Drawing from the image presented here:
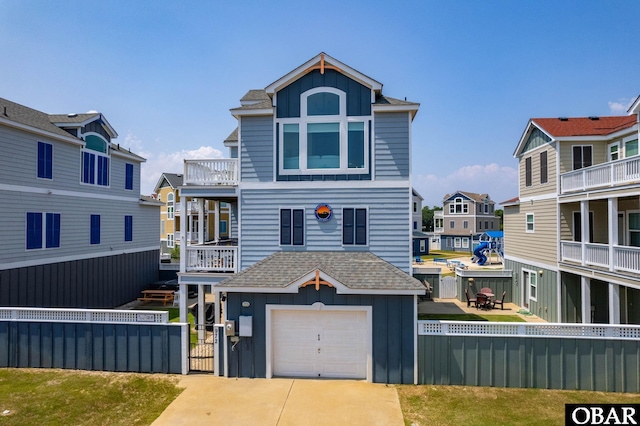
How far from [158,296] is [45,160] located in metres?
9.05

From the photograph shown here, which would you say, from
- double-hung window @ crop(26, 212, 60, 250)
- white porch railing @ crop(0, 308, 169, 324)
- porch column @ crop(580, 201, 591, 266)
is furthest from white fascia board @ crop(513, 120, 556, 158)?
double-hung window @ crop(26, 212, 60, 250)

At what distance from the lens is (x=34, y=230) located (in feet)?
47.9

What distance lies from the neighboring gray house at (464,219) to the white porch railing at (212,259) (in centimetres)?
4743

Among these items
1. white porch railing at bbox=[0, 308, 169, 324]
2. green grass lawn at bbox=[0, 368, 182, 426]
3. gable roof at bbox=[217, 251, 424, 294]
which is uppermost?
gable roof at bbox=[217, 251, 424, 294]

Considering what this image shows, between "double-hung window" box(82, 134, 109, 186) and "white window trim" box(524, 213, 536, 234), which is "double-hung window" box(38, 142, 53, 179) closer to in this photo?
"double-hung window" box(82, 134, 109, 186)

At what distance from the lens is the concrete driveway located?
7.82 m

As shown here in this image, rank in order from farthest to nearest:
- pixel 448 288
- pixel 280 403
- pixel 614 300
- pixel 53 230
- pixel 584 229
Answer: pixel 448 288
pixel 53 230
pixel 584 229
pixel 614 300
pixel 280 403

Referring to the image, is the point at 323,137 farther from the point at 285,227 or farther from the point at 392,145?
the point at 285,227

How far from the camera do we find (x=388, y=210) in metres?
12.5

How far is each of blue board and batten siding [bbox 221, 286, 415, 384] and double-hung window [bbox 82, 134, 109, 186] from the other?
474 inches

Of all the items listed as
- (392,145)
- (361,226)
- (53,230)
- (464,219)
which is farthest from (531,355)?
(464,219)

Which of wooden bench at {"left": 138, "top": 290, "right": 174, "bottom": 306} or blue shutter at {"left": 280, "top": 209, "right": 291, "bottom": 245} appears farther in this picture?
wooden bench at {"left": 138, "top": 290, "right": 174, "bottom": 306}

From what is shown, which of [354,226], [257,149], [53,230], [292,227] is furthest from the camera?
[53,230]

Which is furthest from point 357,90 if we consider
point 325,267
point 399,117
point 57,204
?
point 57,204
